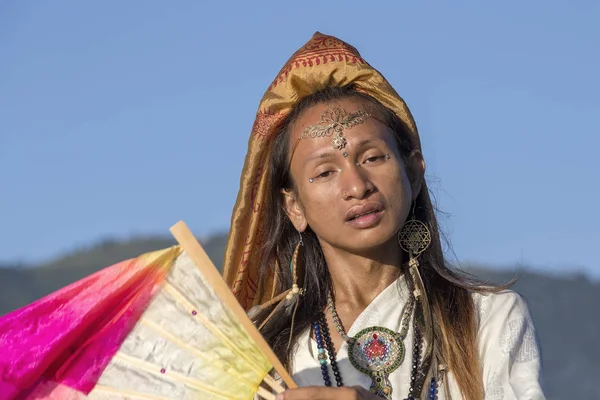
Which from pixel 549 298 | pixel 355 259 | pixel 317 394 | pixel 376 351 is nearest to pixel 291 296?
pixel 355 259

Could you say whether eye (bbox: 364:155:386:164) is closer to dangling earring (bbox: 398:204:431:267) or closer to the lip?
the lip

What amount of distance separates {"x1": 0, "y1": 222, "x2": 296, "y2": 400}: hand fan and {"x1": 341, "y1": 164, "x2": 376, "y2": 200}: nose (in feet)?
2.65

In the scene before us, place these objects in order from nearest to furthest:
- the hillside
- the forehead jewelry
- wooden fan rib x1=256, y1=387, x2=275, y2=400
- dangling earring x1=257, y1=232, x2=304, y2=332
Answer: wooden fan rib x1=256, y1=387, x2=275, y2=400, the forehead jewelry, dangling earring x1=257, y1=232, x2=304, y2=332, the hillside

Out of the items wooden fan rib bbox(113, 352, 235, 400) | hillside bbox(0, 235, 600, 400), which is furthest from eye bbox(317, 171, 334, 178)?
hillside bbox(0, 235, 600, 400)

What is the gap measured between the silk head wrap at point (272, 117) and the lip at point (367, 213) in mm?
441

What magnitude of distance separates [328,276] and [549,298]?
40.5 feet

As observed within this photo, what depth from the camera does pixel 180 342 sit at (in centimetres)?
339

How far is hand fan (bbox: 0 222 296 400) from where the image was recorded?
335 cm

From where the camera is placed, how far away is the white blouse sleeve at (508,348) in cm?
362

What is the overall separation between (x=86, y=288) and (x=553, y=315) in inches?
530

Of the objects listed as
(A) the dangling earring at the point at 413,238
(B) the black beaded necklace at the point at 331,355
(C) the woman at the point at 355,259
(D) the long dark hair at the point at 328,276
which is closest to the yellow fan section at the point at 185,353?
(C) the woman at the point at 355,259

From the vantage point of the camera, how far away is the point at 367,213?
3.95m

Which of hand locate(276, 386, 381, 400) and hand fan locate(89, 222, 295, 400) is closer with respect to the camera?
hand locate(276, 386, 381, 400)

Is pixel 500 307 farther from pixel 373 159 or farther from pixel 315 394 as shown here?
pixel 315 394
